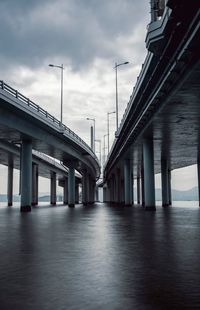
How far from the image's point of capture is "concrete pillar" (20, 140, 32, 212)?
42875 mm

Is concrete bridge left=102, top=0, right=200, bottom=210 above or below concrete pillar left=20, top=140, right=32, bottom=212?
above

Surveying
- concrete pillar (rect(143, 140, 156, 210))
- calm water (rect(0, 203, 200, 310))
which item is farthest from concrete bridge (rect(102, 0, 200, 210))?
calm water (rect(0, 203, 200, 310))

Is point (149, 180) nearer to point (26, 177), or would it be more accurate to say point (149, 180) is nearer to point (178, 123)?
point (178, 123)

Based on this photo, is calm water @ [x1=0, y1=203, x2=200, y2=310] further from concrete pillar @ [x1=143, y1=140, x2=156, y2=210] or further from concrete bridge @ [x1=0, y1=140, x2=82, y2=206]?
concrete bridge @ [x1=0, y1=140, x2=82, y2=206]

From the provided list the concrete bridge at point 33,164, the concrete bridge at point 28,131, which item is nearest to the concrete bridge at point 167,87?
the concrete bridge at point 28,131

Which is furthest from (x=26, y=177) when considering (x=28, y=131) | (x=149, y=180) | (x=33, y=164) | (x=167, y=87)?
(x=33, y=164)

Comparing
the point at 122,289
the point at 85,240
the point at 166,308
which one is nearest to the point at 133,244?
the point at 85,240

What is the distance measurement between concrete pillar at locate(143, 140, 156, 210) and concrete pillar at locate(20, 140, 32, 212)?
45.0 feet

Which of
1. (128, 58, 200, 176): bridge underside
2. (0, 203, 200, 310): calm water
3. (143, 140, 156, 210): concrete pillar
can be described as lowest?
(0, 203, 200, 310): calm water

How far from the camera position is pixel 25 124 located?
39.1 meters

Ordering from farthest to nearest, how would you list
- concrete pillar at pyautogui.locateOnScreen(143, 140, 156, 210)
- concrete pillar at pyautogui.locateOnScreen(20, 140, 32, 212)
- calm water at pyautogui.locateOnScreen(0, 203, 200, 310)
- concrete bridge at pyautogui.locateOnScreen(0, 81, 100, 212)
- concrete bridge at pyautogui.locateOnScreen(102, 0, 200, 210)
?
concrete pillar at pyautogui.locateOnScreen(20, 140, 32, 212), concrete pillar at pyautogui.locateOnScreen(143, 140, 156, 210), concrete bridge at pyautogui.locateOnScreen(0, 81, 100, 212), concrete bridge at pyautogui.locateOnScreen(102, 0, 200, 210), calm water at pyautogui.locateOnScreen(0, 203, 200, 310)

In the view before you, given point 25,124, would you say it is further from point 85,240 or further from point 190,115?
point 85,240

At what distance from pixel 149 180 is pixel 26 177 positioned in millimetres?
14433

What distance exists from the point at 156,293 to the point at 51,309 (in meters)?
1.75
